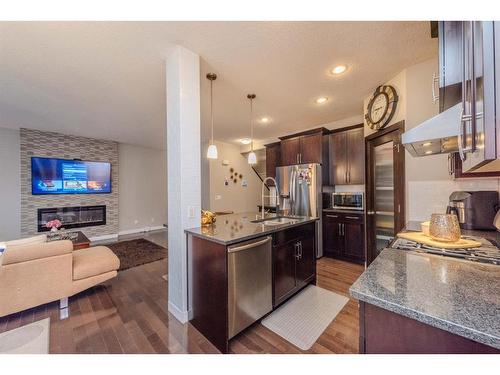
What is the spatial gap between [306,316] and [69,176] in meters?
5.90

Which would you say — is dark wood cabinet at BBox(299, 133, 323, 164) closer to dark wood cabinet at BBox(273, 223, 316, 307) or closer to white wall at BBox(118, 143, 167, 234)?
dark wood cabinet at BBox(273, 223, 316, 307)

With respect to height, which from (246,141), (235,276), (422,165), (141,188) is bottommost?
(235,276)

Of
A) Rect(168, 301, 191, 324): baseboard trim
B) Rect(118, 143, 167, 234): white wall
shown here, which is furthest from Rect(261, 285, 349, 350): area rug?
Rect(118, 143, 167, 234): white wall

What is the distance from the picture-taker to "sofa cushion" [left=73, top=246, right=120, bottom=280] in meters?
2.21

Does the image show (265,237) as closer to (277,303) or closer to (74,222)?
(277,303)

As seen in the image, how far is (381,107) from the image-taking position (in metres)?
2.59

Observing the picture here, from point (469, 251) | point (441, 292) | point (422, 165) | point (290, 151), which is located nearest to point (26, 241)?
point (441, 292)

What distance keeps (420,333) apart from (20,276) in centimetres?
300

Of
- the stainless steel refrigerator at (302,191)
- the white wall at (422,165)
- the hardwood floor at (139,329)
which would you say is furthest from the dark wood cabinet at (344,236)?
the white wall at (422,165)

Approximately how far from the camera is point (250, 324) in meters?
1.71

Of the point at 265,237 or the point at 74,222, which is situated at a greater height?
the point at 265,237

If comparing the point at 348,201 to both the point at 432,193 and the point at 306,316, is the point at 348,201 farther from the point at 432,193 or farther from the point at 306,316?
the point at 306,316

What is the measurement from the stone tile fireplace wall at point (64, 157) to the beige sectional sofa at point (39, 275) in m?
2.91

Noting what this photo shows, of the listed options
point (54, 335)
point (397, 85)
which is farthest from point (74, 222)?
point (397, 85)
